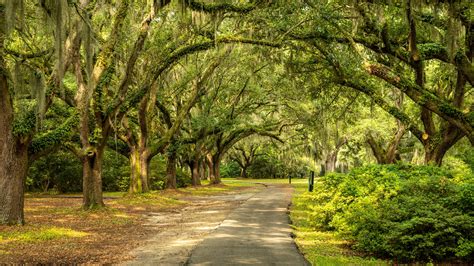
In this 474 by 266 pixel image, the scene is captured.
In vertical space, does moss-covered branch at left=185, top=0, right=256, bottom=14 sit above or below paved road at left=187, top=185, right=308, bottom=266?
above

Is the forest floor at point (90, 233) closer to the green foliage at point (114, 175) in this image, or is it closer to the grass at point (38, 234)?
the grass at point (38, 234)

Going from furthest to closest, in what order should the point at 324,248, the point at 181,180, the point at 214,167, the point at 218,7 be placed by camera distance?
the point at 214,167, the point at 181,180, the point at 218,7, the point at 324,248

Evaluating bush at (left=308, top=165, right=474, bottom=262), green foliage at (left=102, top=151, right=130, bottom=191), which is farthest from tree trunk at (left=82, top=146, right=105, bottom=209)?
green foliage at (left=102, top=151, right=130, bottom=191)

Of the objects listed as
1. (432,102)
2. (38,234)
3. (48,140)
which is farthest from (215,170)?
(38,234)

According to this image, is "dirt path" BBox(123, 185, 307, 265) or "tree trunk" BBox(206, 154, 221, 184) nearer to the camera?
"dirt path" BBox(123, 185, 307, 265)

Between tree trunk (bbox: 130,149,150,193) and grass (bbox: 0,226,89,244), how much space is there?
13181mm

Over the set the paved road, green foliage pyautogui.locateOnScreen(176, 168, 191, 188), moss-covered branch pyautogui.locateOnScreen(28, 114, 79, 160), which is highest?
moss-covered branch pyautogui.locateOnScreen(28, 114, 79, 160)

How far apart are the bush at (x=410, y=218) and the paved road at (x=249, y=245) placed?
1441mm

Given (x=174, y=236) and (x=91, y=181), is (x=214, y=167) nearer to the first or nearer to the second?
(x=91, y=181)

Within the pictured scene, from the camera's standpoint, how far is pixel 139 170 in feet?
87.5

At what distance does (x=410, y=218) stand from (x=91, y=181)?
12568mm

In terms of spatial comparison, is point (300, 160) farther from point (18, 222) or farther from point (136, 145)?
point (18, 222)

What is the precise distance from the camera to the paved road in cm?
858

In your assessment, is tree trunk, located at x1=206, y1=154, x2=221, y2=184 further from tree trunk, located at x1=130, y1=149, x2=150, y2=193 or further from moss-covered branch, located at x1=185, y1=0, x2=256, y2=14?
moss-covered branch, located at x1=185, y1=0, x2=256, y2=14
